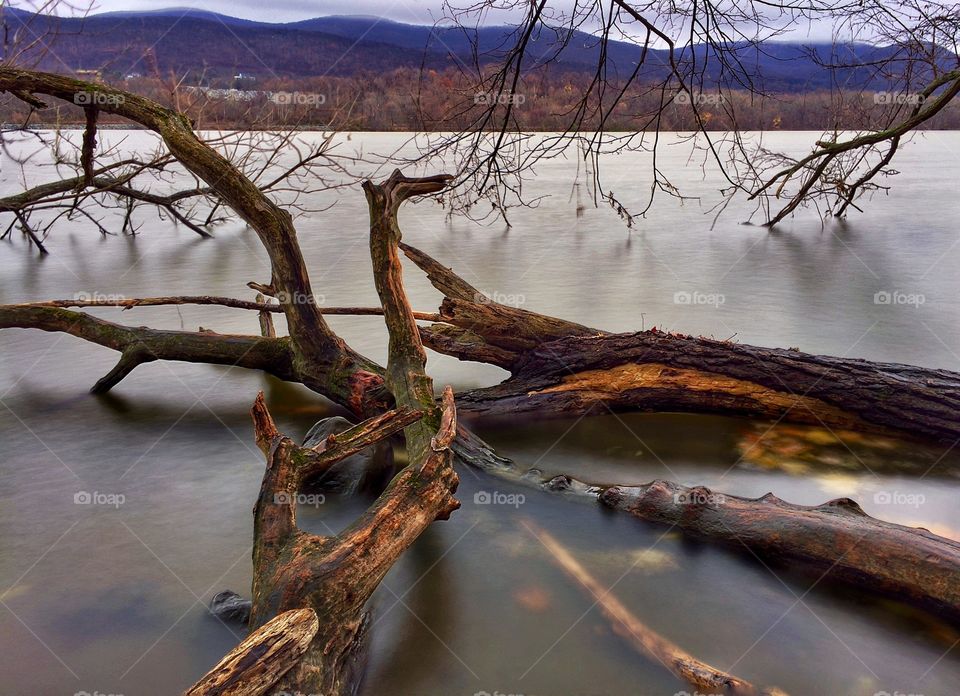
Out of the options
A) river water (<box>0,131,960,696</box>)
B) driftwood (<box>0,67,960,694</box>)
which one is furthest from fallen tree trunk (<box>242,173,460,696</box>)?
river water (<box>0,131,960,696</box>)

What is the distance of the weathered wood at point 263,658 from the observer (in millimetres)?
2002

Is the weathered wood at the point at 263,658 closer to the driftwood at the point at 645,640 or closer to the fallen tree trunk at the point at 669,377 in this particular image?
the driftwood at the point at 645,640

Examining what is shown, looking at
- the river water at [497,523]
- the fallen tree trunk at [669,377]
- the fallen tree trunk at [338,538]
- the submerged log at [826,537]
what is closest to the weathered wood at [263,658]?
the fallen tree trunk at [338,538]

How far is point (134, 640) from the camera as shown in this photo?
2.90 meters

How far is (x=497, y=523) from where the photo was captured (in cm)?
373

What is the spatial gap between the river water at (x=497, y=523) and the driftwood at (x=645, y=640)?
5 centimetres

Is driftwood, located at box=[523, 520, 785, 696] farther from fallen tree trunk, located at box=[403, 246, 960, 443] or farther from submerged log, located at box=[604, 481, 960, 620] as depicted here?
fallen tree trunk, located at box=[403, 246, 960, 443]

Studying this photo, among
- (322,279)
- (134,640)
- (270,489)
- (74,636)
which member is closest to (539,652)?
(270,489)

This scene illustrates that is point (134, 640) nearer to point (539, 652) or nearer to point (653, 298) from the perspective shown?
point (539, 652)

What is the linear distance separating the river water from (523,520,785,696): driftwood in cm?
5

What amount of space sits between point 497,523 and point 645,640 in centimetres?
105

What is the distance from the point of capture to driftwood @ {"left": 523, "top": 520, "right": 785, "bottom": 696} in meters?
2.56

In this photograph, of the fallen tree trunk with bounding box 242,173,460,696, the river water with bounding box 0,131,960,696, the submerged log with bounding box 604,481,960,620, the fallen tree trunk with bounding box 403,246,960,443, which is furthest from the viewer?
the fallen tree trunk with bounding box 403,246,960,443

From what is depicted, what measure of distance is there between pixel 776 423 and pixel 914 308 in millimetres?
3726
